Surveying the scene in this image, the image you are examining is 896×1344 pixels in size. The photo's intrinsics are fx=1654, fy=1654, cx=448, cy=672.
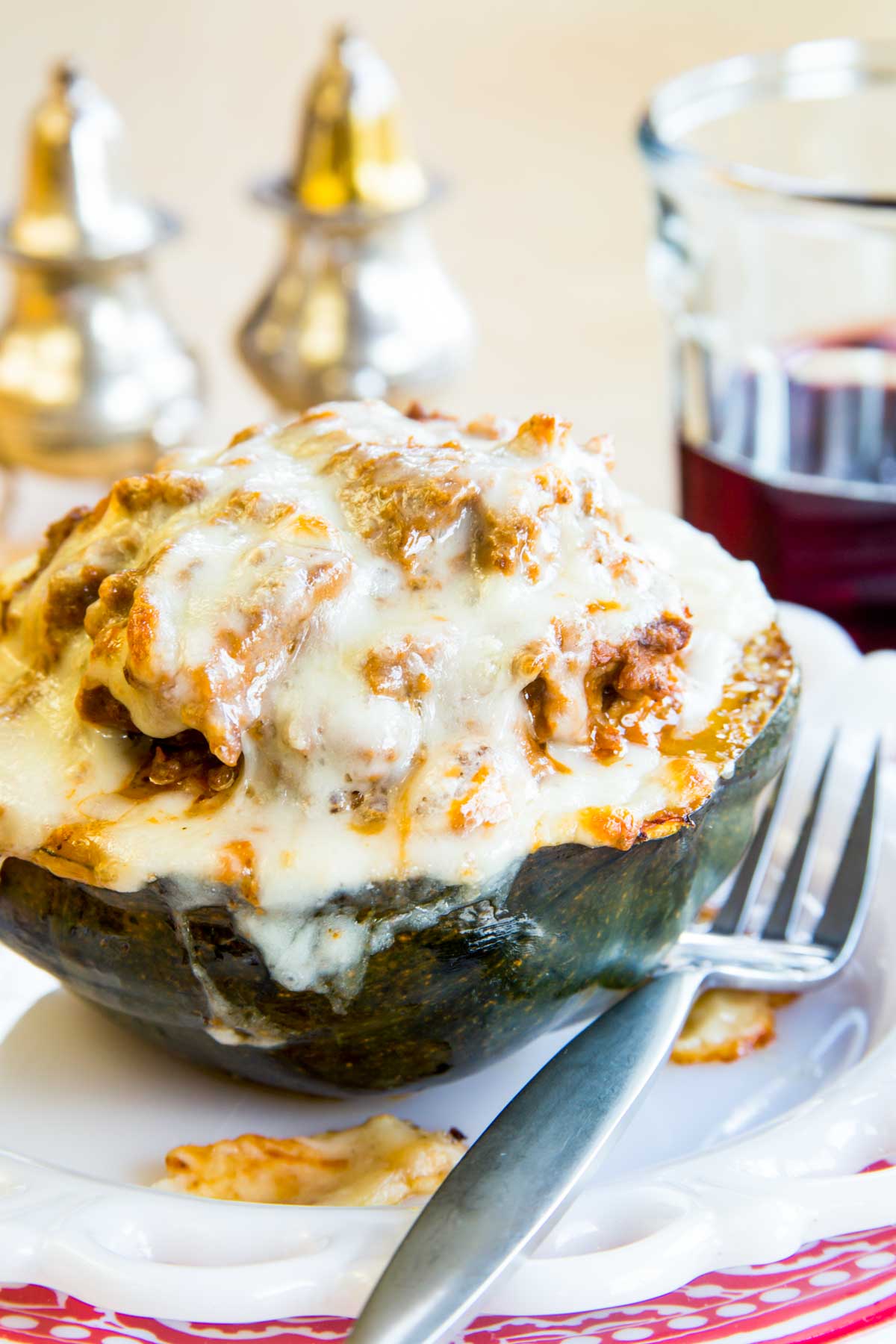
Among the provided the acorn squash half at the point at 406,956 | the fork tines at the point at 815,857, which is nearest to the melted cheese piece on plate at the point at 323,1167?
the acorn squash half at the point at 406,956

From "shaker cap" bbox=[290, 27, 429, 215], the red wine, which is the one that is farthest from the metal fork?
"shaker cap" bbox=[290, 27, 429, 215]

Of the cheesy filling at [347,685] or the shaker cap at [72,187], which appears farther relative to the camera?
the shaker cap at [72,187]

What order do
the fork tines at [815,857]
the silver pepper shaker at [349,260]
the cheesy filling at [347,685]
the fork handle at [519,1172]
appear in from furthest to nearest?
the silver pepper shaker at [349,260]
the fork tines at [815,857]
the cheesy filling at [347,685]
the fork handle at [519,1172]

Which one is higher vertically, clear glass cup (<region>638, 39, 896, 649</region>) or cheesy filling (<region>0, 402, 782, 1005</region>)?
cheesy filling (<region>0, 402, 782, 1005</region>)

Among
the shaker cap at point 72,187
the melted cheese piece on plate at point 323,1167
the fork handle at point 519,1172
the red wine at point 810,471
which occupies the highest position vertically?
the shaker cap at point 72,187

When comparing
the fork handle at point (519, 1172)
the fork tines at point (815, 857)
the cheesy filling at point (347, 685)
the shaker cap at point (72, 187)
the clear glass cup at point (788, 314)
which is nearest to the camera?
the fork handle at point (519, 1172)

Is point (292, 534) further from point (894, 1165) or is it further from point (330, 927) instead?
point (894, 1165)

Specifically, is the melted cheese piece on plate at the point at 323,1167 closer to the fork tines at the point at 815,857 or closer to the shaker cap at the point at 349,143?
the fork tines at the point at 815,857

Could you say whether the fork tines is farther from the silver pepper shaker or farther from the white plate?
the silver pepper shaker
